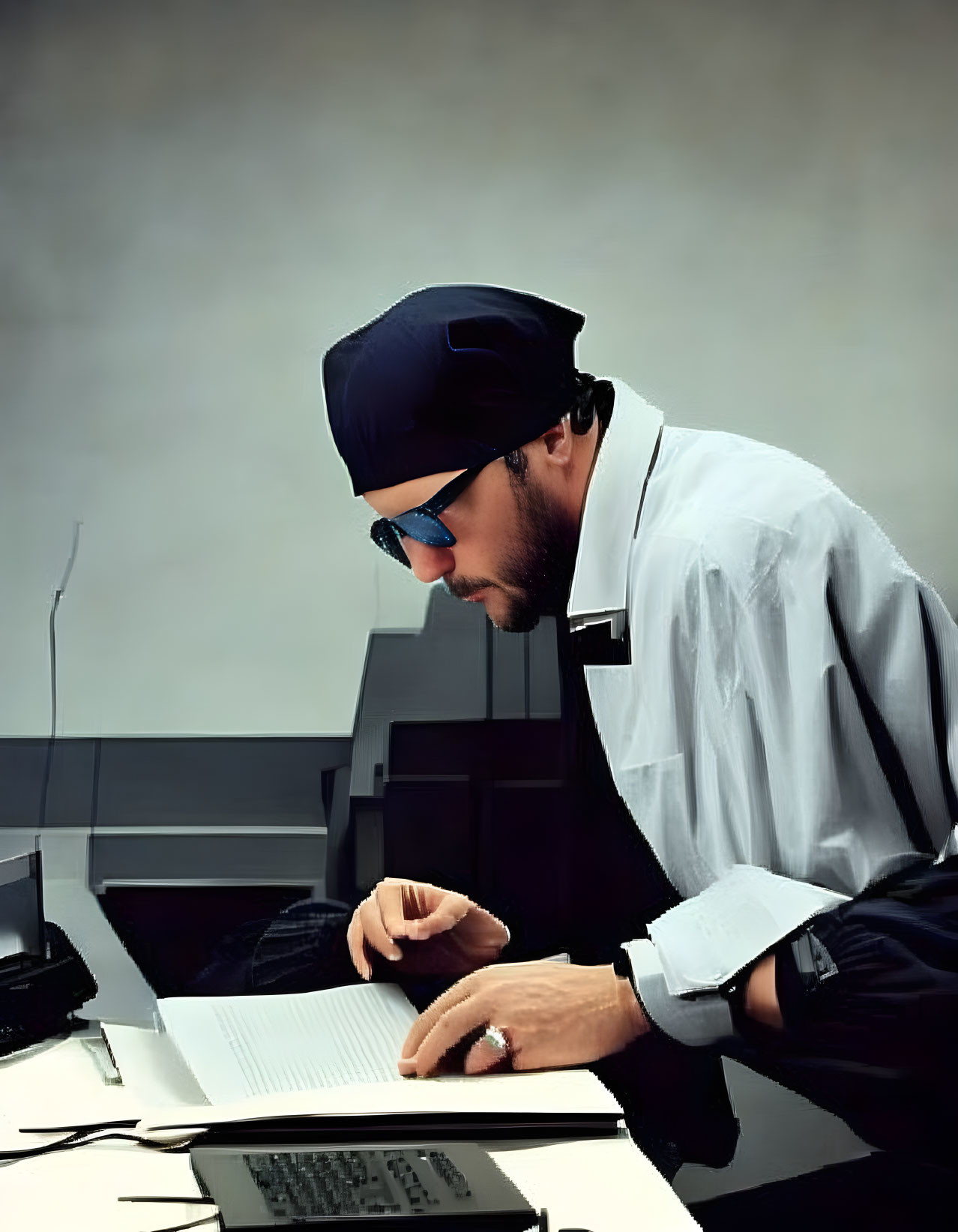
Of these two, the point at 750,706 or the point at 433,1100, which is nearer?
the point at 433,1100

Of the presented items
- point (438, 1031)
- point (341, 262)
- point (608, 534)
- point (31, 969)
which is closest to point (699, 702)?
point (608, 534)

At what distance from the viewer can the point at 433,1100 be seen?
1.22m

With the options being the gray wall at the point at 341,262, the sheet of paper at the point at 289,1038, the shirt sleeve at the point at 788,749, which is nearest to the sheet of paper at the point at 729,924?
the shirt sleeve at the point at 788,749

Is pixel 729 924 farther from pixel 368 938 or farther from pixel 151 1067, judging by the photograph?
pixel 151 1067

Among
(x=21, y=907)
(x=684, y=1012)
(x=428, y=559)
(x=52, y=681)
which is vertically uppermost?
(x=428, y=559)

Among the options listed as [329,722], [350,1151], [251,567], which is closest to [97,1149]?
[350,1151]

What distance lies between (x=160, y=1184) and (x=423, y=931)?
551 mm

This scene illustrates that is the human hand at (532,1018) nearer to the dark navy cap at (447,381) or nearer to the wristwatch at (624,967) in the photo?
the wristwatch at (624,967)

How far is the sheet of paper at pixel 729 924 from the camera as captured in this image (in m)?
1.45

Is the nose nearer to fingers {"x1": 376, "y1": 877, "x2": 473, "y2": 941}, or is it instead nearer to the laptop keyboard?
fingers {"x1": 376, "y1": 877, "x2": 473, "y2": 941}

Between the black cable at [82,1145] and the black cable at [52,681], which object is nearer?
the black cable at [82,1145]

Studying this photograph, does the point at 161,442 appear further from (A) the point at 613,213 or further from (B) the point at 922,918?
(B) the point at 922,918

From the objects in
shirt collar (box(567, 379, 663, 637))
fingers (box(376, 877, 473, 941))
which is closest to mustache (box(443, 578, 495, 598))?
shirt collar (box(567, 379, 663, 637))

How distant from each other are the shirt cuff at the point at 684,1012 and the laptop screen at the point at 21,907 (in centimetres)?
73
